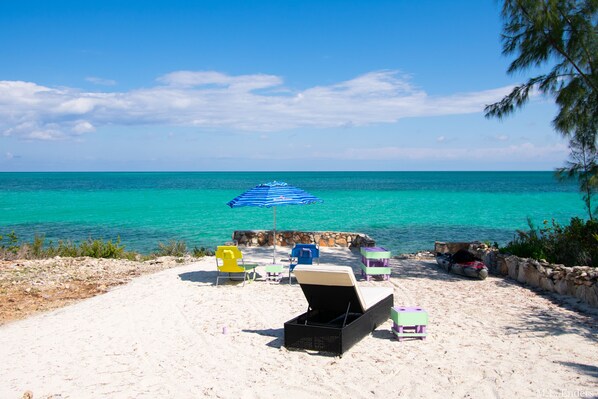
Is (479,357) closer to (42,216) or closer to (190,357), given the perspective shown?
(190,357)

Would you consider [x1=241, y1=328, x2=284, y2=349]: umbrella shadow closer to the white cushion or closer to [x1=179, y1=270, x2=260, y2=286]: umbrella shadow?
the white cushion

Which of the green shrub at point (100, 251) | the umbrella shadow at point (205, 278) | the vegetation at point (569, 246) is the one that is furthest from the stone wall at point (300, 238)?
the vegetation at point (569, 246)

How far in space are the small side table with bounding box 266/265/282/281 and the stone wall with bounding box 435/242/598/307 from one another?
4873mm

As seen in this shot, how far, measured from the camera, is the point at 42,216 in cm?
3181

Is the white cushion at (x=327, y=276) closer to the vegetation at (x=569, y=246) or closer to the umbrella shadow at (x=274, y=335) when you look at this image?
the umbrella shadow at (x=274, y=335)

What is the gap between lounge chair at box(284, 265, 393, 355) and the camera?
5.84 meters

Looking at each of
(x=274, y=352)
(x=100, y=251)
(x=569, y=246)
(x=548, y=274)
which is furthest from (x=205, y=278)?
(x=569, y=246)

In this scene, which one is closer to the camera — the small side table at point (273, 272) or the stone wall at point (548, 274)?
the stone wall at point (548, 274)

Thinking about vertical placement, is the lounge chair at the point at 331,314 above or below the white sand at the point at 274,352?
above

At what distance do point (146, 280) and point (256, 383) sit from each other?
21.0 ft

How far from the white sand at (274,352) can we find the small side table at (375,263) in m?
1.32

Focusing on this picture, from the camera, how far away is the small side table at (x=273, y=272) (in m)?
10.0

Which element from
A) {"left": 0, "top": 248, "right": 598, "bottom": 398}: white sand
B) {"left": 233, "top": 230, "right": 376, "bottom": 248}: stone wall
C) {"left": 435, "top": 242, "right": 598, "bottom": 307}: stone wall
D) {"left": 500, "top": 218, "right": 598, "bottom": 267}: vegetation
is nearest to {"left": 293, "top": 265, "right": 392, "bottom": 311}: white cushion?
{"left": 0, "top": 248, "right": 598, "bottom": 398}: white sand

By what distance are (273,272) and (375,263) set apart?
2.26 meters
